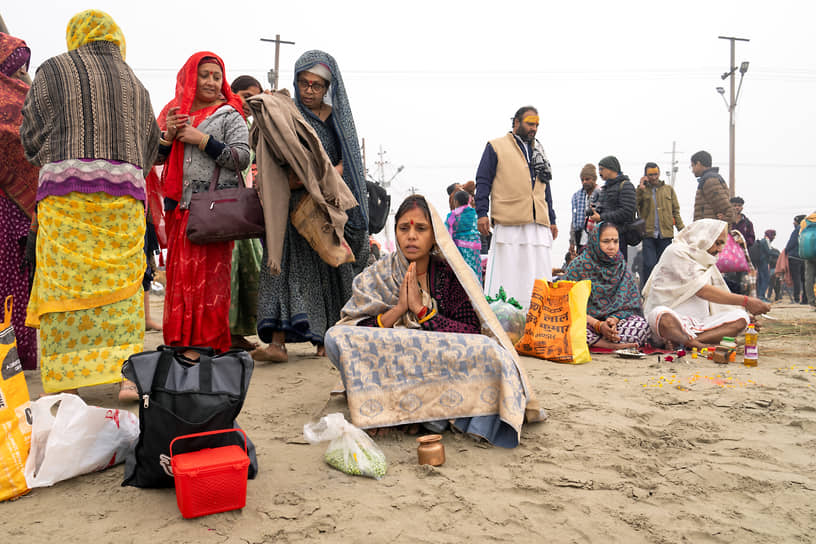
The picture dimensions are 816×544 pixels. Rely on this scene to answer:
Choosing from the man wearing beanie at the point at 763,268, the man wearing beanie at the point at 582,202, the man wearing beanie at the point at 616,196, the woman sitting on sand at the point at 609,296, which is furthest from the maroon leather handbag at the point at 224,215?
the man wearing beanie at the point at 763,268

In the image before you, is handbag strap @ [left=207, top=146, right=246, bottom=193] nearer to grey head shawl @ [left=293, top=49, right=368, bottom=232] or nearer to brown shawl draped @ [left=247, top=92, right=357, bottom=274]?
brown shawl draped @ [left=247, top=92, right=357, bottom=274]

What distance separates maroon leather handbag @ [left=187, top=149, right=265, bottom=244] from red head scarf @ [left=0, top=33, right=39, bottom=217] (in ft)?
3.30

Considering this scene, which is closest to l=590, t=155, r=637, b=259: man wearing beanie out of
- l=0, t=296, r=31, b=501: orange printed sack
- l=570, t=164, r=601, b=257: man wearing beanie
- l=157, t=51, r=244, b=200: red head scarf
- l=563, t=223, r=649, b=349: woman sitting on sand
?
l=570, t=164, r=601, b=257: man wearing beanie

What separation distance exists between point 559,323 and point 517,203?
180cm

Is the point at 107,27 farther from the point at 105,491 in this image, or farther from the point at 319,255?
the point at 105,491

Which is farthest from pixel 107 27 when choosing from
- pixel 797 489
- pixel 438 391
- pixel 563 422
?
pixel 797 489

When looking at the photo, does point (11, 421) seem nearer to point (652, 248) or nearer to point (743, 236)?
point (652, 248)

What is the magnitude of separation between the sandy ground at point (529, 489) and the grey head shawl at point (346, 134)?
5.36 feet

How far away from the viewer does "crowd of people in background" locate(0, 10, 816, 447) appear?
2920 mm

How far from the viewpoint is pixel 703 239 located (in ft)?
18.0

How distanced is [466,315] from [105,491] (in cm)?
185

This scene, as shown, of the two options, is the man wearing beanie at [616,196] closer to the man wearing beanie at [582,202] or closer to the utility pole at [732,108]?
the man wearing beanie at [582,202]

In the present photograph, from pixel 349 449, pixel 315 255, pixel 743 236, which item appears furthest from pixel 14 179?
pixel 743 236

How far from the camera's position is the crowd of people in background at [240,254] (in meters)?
2.92
